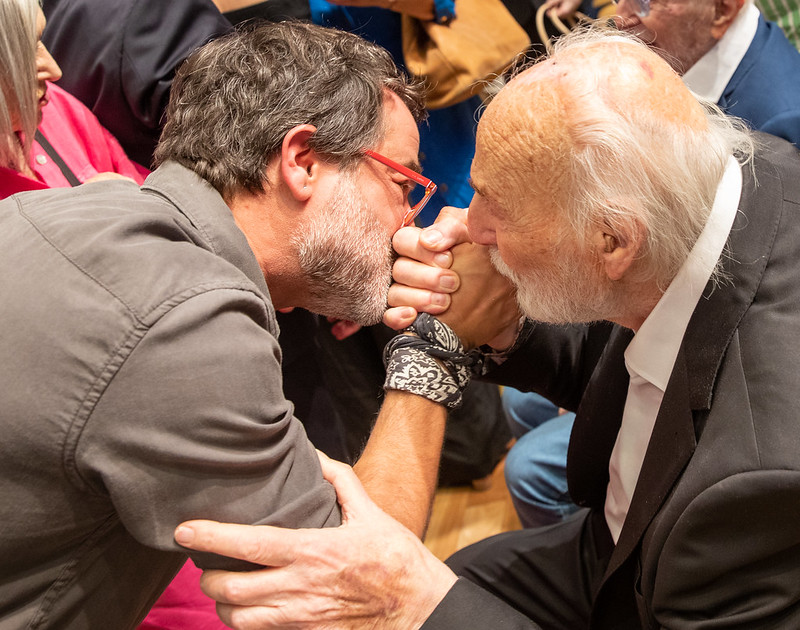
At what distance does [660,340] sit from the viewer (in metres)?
1.17

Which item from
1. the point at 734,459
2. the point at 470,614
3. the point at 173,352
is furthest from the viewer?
the point at 470,614

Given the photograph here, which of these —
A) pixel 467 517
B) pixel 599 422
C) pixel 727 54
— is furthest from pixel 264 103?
pixel 467 517

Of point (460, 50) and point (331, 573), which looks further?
point (460, 50)

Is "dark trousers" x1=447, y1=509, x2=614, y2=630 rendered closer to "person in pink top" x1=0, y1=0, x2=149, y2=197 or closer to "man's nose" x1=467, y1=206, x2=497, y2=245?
"man's nose" x1=467, y1=206, x2=497, y2=245

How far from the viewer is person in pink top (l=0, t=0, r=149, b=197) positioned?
1.43m

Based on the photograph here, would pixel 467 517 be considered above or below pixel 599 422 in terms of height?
below

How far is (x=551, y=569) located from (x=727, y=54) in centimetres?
141

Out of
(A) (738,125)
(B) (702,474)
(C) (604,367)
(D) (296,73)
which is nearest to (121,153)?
(D) (296,73)

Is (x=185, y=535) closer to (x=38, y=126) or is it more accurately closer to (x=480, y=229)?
(x=480, y=229)

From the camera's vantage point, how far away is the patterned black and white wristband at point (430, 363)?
1.38m

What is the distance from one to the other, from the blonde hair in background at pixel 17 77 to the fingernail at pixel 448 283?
0.89 meters

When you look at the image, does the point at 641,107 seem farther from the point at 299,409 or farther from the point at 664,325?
the point at 299,409

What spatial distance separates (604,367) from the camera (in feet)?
4.75

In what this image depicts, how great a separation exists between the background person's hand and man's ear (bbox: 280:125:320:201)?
481 millimetres
